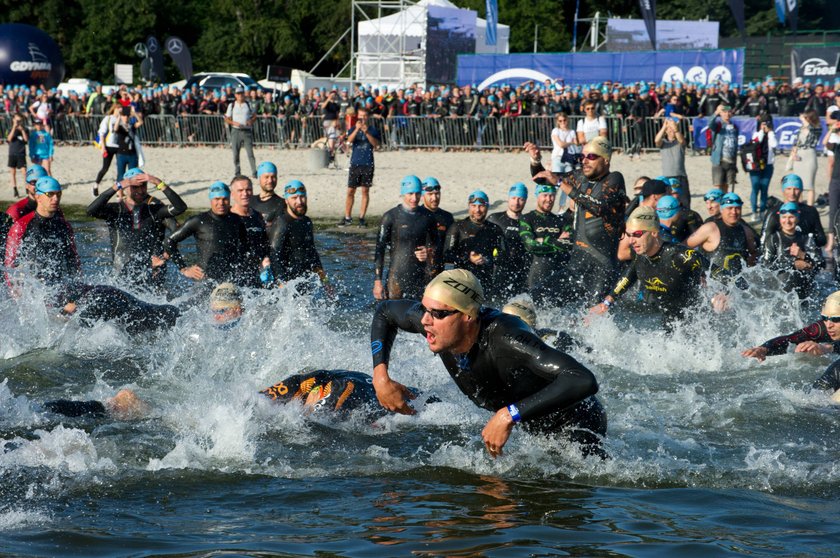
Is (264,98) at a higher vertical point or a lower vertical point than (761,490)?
higher

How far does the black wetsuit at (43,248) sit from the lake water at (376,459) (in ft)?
1.08

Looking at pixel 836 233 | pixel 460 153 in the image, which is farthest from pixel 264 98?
pixel 836 233

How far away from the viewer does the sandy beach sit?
2038 cm

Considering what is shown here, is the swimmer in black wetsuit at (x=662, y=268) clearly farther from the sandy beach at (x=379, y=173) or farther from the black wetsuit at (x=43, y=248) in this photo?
the sandy beach at (x=379, y=173)

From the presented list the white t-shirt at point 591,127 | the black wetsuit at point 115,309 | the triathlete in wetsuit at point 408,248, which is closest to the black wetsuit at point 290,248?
the triathlete in wetsuit at point 408,248

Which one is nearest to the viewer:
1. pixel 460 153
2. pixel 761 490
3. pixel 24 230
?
pixel 761 490

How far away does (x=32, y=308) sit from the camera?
9.66 metres

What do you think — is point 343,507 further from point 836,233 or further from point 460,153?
point 460,153

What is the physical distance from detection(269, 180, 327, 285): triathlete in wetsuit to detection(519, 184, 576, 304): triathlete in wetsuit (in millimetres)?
2233

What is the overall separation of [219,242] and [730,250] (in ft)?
16.7

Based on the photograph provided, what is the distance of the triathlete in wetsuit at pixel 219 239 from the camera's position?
10039mm

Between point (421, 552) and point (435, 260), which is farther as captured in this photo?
point (435, 260)

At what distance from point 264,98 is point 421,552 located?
23848 millimetres

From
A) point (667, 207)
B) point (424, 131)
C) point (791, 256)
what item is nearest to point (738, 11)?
point (424, 131)
